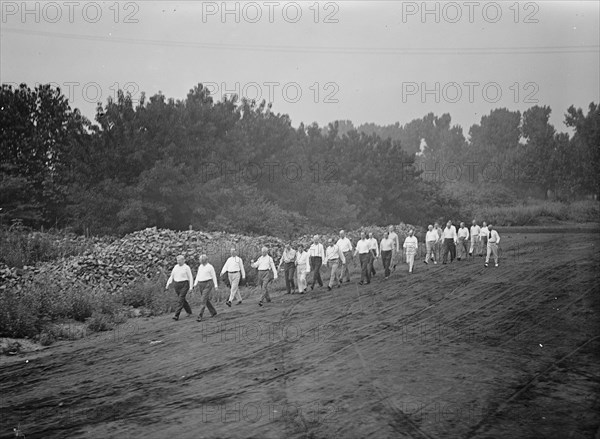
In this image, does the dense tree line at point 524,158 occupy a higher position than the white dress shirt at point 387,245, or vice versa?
the dense tree line at point 524,158

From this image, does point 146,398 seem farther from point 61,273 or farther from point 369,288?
point 61,273

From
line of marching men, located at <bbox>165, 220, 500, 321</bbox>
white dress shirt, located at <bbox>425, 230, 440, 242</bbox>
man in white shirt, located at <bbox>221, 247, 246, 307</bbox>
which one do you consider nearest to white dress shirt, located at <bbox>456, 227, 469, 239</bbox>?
line of marching men, located at <bbox>165, 220, 500, 321</bbox>

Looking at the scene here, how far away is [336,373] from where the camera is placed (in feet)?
36.9

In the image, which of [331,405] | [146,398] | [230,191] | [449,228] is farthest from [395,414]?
[230,191]

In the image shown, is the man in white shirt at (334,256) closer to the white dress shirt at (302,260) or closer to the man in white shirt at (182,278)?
the white dress shirt at (302,260)

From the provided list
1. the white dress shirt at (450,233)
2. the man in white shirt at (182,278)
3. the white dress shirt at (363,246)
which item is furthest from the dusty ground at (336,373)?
the white dress shirt at (450,233)

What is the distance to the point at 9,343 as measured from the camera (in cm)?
1563

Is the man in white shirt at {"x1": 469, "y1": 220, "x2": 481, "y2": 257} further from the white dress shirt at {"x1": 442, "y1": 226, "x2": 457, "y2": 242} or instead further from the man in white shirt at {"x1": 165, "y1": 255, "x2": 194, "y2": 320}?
the man in white shirt at {"x1": 165, "y1": 255, "x2": 194, "y2": 320}

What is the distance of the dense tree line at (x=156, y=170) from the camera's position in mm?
36625

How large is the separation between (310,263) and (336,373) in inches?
485

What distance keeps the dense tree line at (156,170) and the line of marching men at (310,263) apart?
14511mm

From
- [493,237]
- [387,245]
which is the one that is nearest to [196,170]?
[387,245]

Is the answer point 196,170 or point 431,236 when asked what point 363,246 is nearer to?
point 431,236

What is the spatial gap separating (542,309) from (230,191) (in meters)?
26.5
